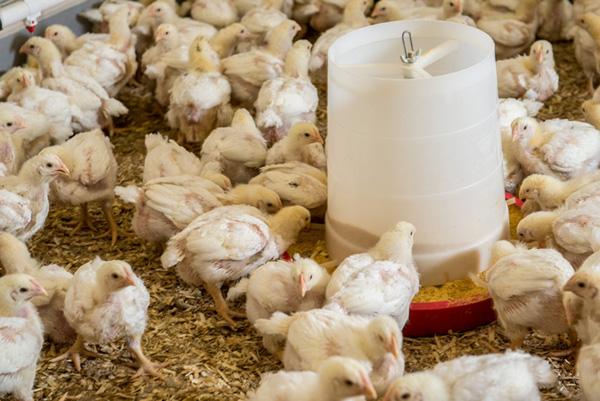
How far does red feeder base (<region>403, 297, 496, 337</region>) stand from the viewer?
358 centimetres

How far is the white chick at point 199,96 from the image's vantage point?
5.04m

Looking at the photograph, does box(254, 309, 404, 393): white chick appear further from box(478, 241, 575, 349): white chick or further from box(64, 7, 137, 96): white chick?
box(64, 7, 137, 96): white chick

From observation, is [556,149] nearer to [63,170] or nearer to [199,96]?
[199,96]

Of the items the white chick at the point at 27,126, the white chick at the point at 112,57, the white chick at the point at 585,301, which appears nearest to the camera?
the white chick at the point at 585,301

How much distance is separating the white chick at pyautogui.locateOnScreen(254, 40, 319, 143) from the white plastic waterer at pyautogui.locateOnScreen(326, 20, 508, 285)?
3.13 ft

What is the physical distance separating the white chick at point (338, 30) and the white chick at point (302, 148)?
1.26 m

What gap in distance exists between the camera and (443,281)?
372 cm

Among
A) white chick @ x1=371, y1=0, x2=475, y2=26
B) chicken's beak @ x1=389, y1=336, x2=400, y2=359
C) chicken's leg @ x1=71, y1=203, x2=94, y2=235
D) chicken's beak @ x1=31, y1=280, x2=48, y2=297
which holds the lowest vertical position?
chicken's leg @ x1=71, y1=203, x2=94, y2=235

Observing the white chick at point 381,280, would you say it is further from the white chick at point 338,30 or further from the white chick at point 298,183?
the white chick at point 338,30

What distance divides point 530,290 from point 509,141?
1321 mm

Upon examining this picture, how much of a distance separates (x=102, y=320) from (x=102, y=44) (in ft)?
8.51

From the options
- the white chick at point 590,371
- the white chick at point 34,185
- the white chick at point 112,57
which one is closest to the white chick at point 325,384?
the white chick at point 590,371

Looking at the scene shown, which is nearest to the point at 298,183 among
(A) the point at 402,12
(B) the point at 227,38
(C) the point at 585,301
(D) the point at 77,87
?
(C) the point at 585,301

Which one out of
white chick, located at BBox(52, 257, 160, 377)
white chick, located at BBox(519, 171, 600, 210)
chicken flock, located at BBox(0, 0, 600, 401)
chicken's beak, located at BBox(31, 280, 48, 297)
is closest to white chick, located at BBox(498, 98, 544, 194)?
chicken flock, located at BBox(0, 0, 600, 401)
